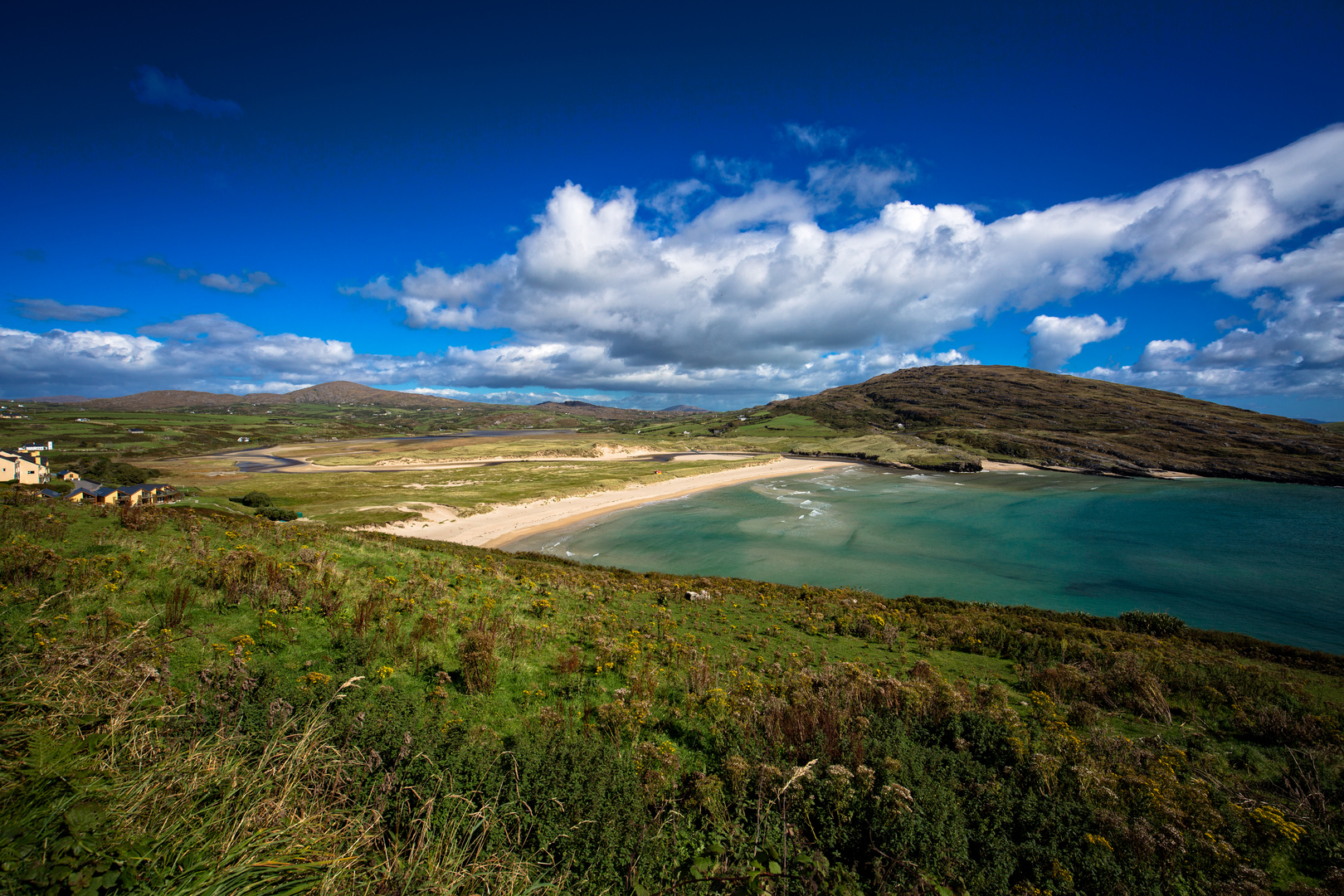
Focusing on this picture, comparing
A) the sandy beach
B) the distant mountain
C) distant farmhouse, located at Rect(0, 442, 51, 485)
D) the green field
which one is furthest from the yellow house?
the distant mountain

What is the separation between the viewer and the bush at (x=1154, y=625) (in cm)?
1587

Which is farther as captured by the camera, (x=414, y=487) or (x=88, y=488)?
(x=414, y=487)

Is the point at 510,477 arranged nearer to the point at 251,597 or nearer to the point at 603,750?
the point at 251,597

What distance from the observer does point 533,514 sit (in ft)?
144

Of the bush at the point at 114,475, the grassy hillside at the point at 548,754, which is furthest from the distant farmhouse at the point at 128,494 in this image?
the grassy hillside at the point at 548,754

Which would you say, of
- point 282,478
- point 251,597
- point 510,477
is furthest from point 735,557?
point 282,478

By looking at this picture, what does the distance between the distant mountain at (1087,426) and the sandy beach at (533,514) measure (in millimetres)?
55887

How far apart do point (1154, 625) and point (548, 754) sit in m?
21.1

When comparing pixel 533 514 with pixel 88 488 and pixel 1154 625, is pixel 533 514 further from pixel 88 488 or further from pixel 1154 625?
pixel 1154 625

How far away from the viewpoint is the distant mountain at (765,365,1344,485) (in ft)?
262

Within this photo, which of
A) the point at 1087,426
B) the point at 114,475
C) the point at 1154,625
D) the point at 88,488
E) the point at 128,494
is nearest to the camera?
the point at 1154,625

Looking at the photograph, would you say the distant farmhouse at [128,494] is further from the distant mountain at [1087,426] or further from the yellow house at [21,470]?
the distant mountain at [1087,426]

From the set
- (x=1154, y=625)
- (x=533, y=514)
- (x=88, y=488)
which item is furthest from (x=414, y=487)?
(x=1154, y=625)

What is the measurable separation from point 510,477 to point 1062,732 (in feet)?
210
